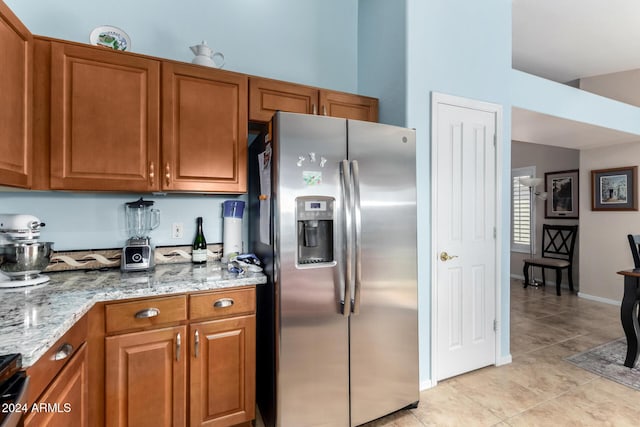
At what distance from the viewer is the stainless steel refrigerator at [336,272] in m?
1.70

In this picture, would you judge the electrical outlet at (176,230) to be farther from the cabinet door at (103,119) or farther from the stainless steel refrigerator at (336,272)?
the stainless steel refrigerator at (336,272)

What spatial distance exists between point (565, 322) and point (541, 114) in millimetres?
2516

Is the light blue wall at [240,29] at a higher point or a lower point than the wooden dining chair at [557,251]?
higher

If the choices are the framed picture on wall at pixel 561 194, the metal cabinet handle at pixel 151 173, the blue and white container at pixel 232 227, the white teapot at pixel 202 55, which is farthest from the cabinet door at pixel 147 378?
the framed picture on wall at pixel 561 194

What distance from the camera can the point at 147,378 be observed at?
1560 millimetres

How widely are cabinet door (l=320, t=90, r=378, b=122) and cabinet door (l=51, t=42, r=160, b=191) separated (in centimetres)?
112

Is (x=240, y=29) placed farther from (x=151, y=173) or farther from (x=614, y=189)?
(x=614, y=189)

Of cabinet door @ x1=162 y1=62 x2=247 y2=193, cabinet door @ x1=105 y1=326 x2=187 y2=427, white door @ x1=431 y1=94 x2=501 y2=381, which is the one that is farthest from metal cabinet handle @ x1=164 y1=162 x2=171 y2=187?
white door @ x1=431 y1=94 x2=501 y2=381

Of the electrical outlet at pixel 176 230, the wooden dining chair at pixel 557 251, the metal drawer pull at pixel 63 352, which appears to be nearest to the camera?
the metal drawer pull at pixel 63 352

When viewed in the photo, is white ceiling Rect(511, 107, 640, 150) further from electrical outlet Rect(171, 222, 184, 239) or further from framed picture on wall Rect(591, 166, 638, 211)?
electrical outlet Rect(171, 222, 184, 239)

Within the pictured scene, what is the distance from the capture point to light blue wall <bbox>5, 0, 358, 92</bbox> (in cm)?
198

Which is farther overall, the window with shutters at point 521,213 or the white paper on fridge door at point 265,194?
the window with shutters at point 521,213

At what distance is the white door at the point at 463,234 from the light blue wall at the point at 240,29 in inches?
39.7

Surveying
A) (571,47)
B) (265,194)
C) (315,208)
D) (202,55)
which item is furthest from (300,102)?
(571,47)
